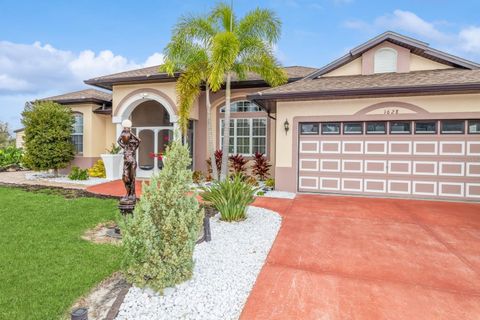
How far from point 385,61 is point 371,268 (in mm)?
10211

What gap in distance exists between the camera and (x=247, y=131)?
1422 centimetres

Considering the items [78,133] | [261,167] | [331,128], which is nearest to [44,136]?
[78,133]

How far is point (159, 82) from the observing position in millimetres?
13492

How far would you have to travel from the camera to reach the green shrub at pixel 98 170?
14.5 m

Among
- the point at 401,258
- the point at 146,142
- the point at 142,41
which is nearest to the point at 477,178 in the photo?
the point at 401,258

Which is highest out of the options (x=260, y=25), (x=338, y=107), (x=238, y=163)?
(x=260, y=25)

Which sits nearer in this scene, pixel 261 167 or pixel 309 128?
pixel 309 128

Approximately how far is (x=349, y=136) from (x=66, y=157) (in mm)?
13983

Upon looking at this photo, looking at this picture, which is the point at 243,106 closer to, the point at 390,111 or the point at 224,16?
the point at 224,16

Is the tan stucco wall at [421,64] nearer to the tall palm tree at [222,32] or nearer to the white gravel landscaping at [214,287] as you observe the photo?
the tall palm tree at [222,32]

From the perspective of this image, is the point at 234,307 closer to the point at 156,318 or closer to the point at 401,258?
the point at 156,318

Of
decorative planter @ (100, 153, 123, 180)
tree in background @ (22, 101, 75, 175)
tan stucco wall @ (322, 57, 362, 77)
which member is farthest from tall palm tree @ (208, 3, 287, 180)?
tree in background @ (22, 101, 75, 175)

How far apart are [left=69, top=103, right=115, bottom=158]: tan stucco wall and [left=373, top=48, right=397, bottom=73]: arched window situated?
47.1ft

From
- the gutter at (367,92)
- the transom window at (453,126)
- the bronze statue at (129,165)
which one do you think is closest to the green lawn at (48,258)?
the bronze statue at (129,165)
